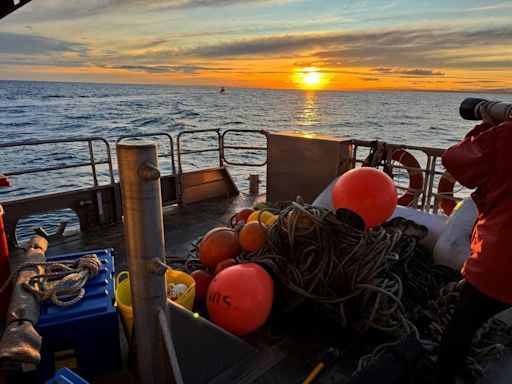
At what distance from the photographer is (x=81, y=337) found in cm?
233

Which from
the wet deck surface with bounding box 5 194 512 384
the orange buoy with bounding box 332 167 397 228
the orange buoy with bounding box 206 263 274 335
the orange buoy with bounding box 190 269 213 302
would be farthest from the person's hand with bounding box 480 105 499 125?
the orange buoy with bounding box 190 269 213 302

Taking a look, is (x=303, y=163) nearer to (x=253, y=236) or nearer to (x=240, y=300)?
(x=253, y=236)

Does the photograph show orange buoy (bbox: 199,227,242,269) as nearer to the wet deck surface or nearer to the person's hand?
the wet deck surface

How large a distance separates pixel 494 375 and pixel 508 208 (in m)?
1.33

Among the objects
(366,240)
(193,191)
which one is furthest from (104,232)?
(366,240)

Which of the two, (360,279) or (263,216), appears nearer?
(360,279)

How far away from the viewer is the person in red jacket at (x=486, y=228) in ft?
6.31

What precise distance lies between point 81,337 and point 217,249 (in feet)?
4.96

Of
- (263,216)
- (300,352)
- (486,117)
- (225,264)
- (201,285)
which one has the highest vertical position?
(486,117)

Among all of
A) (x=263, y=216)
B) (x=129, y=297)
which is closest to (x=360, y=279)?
(x=263, y=216)

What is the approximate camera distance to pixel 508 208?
6.35ft

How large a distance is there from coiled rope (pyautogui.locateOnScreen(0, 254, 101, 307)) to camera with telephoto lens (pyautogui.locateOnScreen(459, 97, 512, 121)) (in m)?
2.80

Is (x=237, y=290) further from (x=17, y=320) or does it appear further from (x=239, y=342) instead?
(x=17, y=320)

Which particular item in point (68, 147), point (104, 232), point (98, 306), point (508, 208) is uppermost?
point (508, 208)
